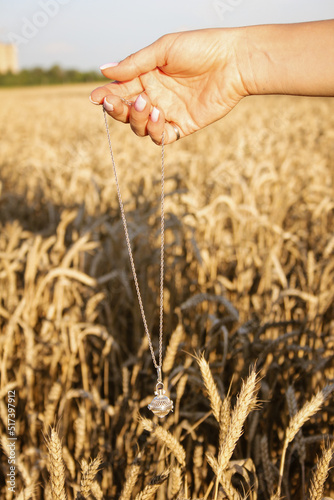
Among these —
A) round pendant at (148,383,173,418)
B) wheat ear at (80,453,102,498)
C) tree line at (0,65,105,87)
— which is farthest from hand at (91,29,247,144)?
tree line at (0,65,105,87)

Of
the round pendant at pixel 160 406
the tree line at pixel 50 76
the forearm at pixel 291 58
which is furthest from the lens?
the tree line at pixel 50 76

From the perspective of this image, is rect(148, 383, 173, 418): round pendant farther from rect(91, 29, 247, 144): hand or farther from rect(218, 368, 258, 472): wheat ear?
rect(91, 29, 247, 144): hand

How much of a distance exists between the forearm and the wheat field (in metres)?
0.65

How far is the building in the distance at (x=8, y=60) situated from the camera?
5078cm

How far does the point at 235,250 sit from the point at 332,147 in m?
3.69

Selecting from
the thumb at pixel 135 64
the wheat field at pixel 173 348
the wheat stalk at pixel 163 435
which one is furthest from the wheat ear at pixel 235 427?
the thumb at pixel 135 64

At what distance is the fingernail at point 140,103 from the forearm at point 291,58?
310 mm

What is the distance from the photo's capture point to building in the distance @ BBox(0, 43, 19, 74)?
50.8 metres

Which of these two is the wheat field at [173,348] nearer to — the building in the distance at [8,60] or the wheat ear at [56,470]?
the wheat ear at [56,470]

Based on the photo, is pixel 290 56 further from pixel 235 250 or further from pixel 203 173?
pixel 203 173

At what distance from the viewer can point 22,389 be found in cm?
159

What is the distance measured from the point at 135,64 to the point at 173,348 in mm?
704

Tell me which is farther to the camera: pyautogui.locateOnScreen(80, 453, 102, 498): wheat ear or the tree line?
the tree line

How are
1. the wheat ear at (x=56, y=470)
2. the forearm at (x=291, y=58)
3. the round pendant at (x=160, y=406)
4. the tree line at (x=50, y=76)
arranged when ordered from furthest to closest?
the tree line at (x=50, y=76), the forearm at (x=291, y=58), the round pendant at (x=160, y=406), the wheat ear at (x=56, y=470)
